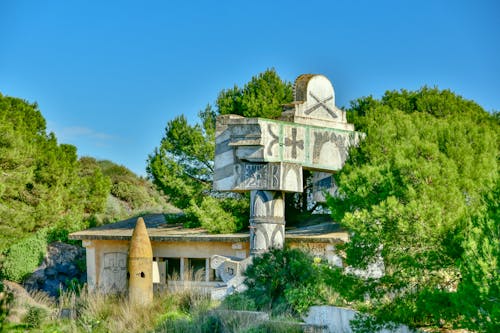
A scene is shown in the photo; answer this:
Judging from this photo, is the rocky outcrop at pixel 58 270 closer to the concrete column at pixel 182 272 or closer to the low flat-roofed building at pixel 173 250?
the low flat-roofed building at pixel 173 250

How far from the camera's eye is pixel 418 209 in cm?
1266

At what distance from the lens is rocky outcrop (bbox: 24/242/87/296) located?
31797 millimetres

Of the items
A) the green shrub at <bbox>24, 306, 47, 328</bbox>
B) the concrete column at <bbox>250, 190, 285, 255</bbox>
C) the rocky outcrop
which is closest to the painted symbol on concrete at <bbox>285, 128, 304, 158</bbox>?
the concrete column at <bbox>250, 190, 285, 255</bbox>

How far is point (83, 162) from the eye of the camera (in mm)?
59094

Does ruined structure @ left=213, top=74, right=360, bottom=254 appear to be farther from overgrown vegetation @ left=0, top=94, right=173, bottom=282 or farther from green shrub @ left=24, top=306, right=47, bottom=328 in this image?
overgrown vegetation @ left=0, top=94, right=173, bottom=282

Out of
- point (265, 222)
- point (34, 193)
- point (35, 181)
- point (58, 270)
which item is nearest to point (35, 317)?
point (265, 222)

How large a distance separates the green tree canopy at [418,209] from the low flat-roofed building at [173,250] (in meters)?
7.35

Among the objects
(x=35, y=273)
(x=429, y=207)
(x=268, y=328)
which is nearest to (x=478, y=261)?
(x=429, y=207)

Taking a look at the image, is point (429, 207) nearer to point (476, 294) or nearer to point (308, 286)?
point (476, 294)

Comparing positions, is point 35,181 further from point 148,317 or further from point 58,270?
point 148,317

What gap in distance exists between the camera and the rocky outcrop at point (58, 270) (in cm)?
3180

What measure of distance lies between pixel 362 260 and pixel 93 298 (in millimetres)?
11282

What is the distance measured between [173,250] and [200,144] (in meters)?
5.21

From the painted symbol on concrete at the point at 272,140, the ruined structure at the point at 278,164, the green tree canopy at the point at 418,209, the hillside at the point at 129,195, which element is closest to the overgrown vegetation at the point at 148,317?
the ruined structure at the point at 278,164
